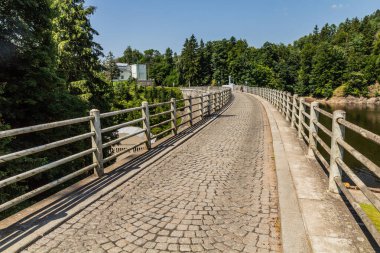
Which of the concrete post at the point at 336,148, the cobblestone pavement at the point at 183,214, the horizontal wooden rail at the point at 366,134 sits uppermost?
the horizontal wooden rail at the point at 366,134

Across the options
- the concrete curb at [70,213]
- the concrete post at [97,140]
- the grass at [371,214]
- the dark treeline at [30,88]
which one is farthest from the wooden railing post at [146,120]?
the grass at [371,214]

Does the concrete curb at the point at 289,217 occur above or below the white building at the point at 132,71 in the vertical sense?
below

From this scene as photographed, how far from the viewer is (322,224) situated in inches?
156

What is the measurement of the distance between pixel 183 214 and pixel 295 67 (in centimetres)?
12190

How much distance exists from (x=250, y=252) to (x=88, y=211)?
2640mm

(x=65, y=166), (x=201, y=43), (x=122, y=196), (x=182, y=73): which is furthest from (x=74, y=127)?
(x=201, y=43)

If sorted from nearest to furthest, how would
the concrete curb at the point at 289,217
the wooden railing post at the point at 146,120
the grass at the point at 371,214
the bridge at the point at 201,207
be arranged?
the concrete curb at the point at 289,217 < the bridge at the point at 201,207 < the grass at the point at 371,214 < the wooden railing post at the point at 146,120

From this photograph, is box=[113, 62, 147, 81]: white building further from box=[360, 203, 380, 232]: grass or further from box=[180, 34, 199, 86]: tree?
box=[360, 203, 380, 232]: grass

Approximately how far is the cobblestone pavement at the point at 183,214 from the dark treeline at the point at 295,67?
102389mm

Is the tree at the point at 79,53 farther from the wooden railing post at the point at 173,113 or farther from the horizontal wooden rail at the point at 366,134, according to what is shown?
the horizontal wooden rail at the point at 366,134

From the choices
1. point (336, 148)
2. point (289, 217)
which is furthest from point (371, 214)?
point (289, 217)

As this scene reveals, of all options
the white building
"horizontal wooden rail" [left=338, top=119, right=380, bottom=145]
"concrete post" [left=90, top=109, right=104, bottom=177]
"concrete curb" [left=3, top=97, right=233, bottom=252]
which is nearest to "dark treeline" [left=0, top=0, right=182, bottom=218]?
"concrete post" [left=90, top=109, right=104, bottom=177]

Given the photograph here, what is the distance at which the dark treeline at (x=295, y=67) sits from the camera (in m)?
101

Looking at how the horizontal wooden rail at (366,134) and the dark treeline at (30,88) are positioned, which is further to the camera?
the dark treeline at (30,88)
